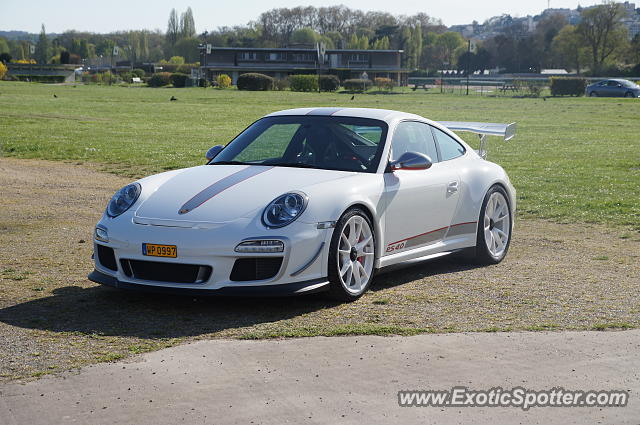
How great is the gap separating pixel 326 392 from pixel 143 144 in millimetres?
17752

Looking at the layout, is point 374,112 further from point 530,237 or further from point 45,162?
point 45,162

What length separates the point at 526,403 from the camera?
4762mm

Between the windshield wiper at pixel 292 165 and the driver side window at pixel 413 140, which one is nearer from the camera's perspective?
the windshield wiper at pixel 292 165

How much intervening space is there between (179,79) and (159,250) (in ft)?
285

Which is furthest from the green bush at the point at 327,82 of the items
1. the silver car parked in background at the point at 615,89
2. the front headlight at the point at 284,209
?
the front headlight at the point at 284,209

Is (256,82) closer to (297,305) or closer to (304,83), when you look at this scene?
(304,83)

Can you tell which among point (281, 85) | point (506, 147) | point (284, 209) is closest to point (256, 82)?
point (281, 85)

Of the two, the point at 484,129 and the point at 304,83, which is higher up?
the point at 484,129

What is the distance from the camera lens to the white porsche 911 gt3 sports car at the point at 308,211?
6.61 m

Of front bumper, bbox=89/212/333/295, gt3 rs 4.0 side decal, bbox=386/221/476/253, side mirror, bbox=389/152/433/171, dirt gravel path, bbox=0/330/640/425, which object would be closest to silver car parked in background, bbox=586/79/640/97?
gt3 rs 4.0 side decal, bbox=386/221/476/253

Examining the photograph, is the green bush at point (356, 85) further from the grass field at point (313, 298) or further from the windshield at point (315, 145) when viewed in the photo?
the windshield at point (315, 145)

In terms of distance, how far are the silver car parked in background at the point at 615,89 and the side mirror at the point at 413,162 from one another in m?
62.9

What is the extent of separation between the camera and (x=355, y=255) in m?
7.20

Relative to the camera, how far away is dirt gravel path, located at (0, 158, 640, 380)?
19.4 ft
